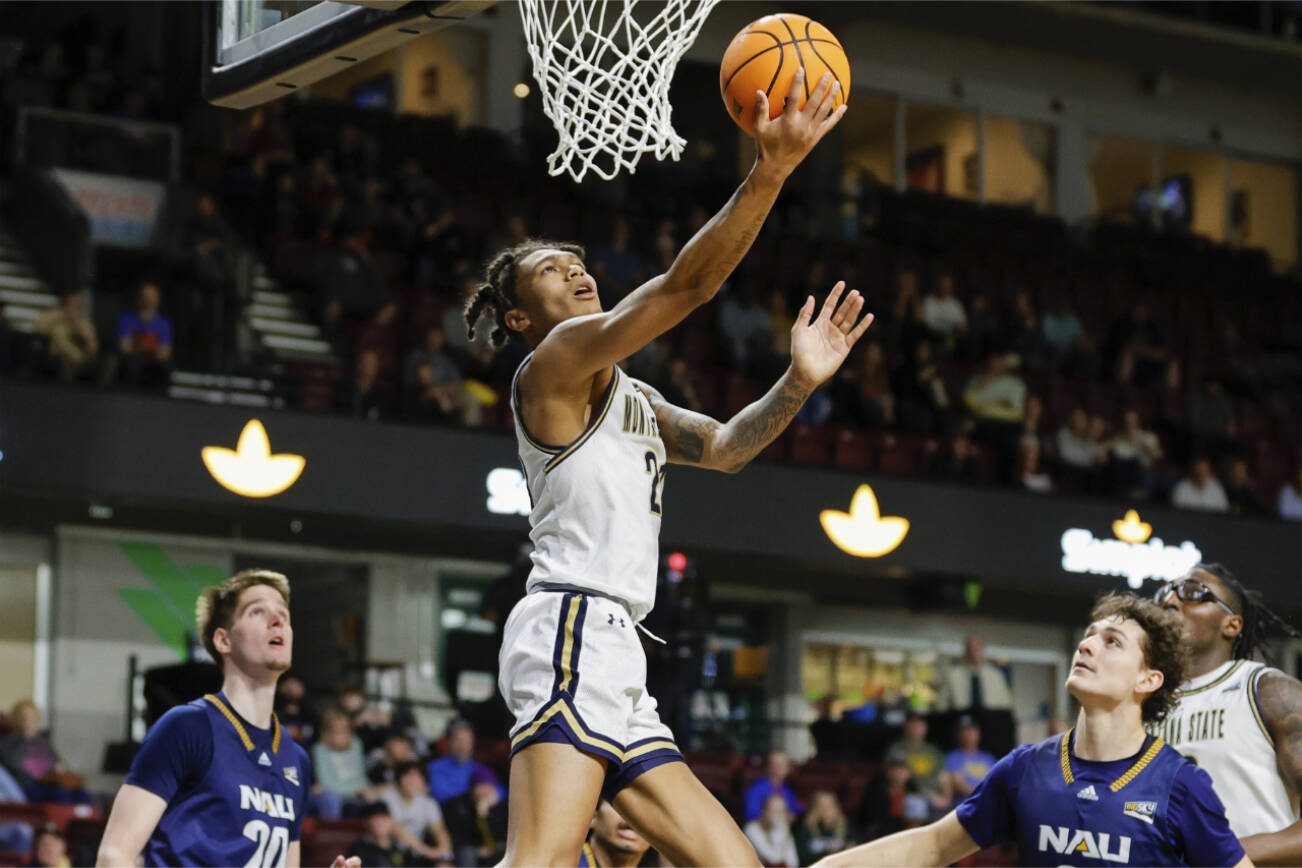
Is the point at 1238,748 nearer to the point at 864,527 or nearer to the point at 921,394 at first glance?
the point at 864,527

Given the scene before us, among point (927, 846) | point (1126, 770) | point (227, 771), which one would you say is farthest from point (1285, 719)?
point (227, 771)

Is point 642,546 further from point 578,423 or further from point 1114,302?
point 1114,302

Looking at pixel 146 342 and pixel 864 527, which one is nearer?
pixel 146 342

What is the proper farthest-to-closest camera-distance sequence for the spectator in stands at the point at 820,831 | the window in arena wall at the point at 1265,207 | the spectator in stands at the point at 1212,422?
the window in arena wall at the point at 1265,207, the spectator in stands at the point at 1212,422, the spectator in stands at the point at 820,831

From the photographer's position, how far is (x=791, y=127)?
4555 mm

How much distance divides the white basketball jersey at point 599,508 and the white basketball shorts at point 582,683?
64mm

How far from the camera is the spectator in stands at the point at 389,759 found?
1208cm

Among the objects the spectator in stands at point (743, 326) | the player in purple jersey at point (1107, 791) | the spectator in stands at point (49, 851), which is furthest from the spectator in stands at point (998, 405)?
the player in purple jersey at point (1107, 791)

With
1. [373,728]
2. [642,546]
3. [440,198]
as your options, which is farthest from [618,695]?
[440,198]

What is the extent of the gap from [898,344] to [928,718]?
4268 mm

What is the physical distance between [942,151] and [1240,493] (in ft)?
22.8

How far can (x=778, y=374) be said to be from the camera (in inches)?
647

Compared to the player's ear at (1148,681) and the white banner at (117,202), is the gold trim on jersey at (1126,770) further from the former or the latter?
the white banner at (117,202)

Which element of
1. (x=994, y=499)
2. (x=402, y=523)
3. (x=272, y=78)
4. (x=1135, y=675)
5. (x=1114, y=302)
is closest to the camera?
(x=1135, y=675)
